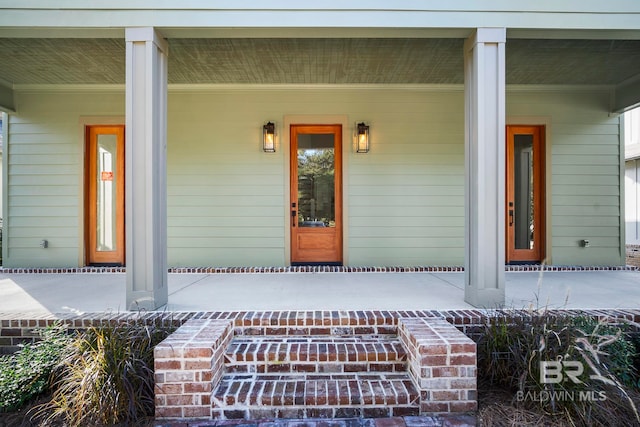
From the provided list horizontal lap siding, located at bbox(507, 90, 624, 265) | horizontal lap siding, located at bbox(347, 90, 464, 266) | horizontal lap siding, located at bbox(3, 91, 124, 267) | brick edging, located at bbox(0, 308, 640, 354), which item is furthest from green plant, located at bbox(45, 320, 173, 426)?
horizontal lap siding, located at bbox(507, 90, 624, 265)

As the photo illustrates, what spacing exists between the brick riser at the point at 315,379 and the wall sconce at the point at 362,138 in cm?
292

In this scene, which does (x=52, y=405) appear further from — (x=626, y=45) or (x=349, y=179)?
(x=626, y=45)

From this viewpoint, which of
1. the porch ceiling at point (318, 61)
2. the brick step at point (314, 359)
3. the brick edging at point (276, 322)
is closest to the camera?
the brick step at point (314, 359)

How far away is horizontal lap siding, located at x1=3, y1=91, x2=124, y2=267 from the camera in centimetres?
480

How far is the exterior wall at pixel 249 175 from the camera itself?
15.8ft

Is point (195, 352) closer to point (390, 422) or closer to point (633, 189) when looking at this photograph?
point (390, 422)

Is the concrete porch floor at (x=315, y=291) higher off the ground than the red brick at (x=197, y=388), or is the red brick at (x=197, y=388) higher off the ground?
the concrete porch floor at (x=315, y=291)

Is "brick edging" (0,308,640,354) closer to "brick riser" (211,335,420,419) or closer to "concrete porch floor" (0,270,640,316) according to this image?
"brick riser" (211,335,420,419)

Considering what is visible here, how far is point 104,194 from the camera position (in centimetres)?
492

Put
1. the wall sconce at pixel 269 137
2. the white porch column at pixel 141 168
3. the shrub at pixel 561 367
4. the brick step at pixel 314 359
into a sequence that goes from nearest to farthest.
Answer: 1. the shrub at pixel 561 367
2. the brick step at pixel 314 359
3. the white porch column at pixel 141 168
4. the wall sconce at pixel 269 137

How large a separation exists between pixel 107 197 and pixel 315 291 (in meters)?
3.58

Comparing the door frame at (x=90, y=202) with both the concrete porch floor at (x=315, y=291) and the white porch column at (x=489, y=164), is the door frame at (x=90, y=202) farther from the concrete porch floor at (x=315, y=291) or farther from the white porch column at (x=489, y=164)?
the white porch column at (x=489, y=164)

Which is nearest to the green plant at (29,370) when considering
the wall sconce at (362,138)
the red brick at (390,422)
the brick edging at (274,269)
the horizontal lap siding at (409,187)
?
the red brick at (390,422)

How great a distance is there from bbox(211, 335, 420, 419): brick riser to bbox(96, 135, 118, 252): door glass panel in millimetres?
3503
